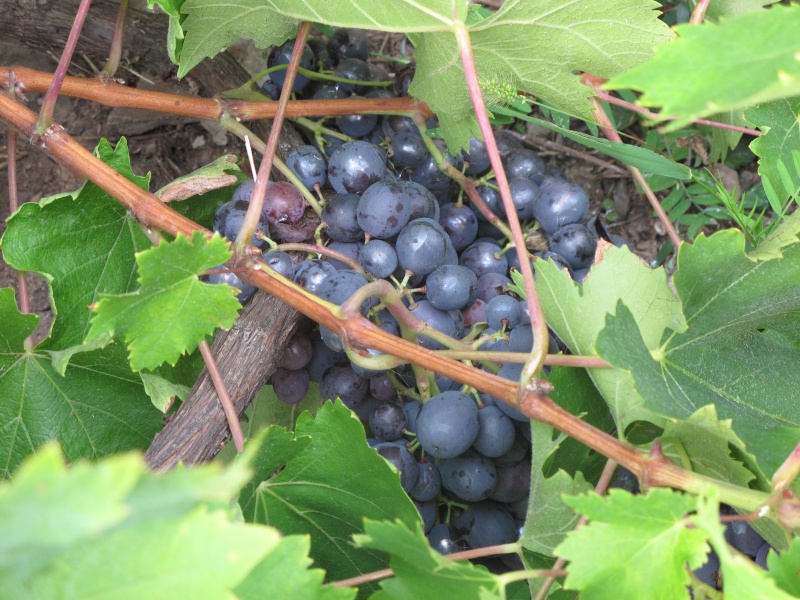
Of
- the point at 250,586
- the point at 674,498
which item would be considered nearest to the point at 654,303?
the point at 674,498

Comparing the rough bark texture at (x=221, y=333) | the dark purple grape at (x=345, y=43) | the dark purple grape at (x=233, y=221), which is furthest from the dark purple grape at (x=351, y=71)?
the dark purple grape at (x=233, y=221)

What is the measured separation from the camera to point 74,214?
1.15 metres

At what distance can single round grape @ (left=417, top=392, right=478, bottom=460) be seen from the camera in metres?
1.07

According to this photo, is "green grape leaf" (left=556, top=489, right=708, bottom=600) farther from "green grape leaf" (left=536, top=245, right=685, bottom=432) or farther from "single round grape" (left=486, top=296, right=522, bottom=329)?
"single round grape" (left=486, top=296, right=522, bottom=329)

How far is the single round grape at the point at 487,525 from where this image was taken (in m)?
1.19

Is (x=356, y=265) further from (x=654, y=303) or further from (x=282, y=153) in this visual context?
(x=654, y=303)

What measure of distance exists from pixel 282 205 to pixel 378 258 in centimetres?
21

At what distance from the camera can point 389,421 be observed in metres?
1.18

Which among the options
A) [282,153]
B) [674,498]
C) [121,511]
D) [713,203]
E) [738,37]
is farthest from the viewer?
[713,203]

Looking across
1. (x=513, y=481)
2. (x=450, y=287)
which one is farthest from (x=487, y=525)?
(x=450, y=287)

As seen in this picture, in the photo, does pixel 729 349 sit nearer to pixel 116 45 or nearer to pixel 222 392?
pixel 222 392

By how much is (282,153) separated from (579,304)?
682 millimetres

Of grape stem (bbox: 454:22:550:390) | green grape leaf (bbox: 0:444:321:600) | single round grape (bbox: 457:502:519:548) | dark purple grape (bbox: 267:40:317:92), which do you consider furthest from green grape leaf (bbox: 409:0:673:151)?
green grape leaf (bbox: 0:444:321:600)

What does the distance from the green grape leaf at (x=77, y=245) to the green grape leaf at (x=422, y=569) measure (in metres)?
0.66
